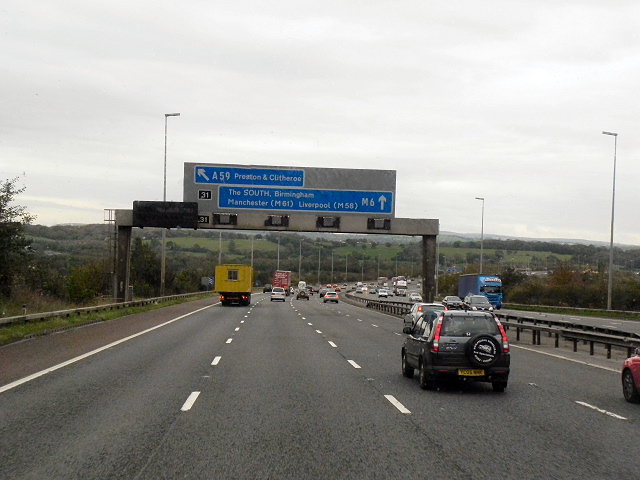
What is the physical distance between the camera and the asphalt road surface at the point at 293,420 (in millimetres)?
8344

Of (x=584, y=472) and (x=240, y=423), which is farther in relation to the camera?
(x=240, y=423)

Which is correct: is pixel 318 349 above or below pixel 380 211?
below

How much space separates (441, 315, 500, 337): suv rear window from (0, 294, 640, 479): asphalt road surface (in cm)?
115

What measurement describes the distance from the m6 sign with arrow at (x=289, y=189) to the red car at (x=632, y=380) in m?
32.3

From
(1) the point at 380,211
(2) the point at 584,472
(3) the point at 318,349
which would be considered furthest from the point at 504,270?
(2) the point at 584,472

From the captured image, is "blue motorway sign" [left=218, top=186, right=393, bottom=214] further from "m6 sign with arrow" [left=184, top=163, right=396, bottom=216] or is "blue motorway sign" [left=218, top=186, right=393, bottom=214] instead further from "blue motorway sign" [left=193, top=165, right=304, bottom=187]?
"blue motorway sign" [left=193, top=165, right=304, bottom=187]

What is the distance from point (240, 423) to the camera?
11.0m

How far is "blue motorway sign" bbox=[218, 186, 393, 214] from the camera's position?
1809 inches

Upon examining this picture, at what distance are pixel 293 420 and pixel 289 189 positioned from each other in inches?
1380

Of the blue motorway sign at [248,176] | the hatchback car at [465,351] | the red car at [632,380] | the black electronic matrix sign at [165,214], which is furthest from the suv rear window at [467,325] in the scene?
the black electronic matrix sign at [165,214]

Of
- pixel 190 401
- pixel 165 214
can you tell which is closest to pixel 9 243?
pixel 165 214

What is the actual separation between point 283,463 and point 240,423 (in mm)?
2662

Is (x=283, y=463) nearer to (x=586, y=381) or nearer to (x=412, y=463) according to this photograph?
(x=412, y=463)

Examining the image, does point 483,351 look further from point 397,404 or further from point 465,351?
point 397,404
